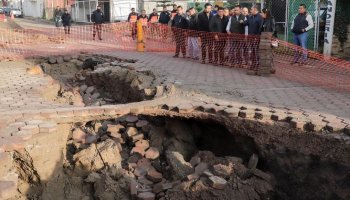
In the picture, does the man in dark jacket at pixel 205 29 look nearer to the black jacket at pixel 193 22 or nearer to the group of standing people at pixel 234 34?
the group of standing people at pixel 234 34

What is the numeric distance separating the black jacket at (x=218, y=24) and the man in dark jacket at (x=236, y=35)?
20cm

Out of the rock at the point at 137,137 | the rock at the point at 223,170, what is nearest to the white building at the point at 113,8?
the rock at the point at 137,137

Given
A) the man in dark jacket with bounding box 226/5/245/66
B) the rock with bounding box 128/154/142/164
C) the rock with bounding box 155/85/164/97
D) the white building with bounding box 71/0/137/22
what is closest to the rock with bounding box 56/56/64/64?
the man in dark jacket with bounding box 226/5/245/66

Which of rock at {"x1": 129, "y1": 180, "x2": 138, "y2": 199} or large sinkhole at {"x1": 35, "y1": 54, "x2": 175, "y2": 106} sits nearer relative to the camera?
rock at {"x1": 129, "y1": 180, "x2": 138, "y2": 199}

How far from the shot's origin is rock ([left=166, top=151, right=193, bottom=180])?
4988mm

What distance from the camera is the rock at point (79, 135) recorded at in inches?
222

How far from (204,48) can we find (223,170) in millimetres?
6343

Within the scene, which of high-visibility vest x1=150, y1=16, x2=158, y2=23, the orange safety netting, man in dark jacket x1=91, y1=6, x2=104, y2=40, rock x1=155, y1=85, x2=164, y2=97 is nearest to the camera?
rock x1=155, y1=85, x2=164, y2=97

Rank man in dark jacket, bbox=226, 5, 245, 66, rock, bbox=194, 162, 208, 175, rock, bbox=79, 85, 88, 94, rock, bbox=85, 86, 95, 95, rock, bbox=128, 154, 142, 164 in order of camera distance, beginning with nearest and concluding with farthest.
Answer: rock, bbox=194, 162, 208, 175 → rock, bbox=128, 154, 142, 164 → rock, bbox=85, 86, 95, 95 → rock, bbox=79, 85, 88, 94 → man in dark jacket, bbox=226, 5, 245, 66

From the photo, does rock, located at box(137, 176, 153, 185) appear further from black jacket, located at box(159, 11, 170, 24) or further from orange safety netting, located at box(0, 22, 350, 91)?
black jacket, located at box(159, 11, 170, 24)

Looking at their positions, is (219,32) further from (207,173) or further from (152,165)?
(207,173)

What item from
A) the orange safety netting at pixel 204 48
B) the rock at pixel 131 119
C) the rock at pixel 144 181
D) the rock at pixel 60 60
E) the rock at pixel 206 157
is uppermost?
the orange safety netting at pixel 204 48

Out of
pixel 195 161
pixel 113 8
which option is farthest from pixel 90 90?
pixel 113 8

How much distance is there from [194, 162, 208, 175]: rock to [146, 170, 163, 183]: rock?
508 mm
